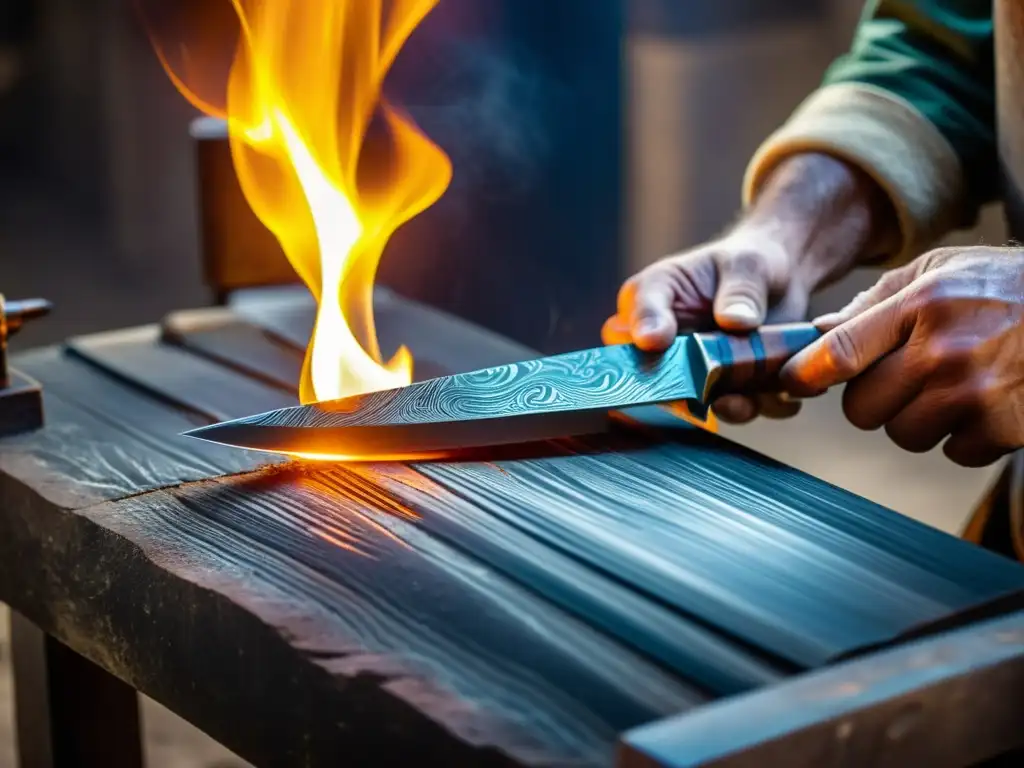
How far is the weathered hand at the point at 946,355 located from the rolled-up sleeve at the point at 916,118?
0.44 m

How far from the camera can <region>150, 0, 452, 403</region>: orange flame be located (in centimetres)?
159

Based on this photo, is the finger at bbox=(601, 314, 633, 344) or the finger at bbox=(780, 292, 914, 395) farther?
the finger at bbox=(601, 314, 633, 344)

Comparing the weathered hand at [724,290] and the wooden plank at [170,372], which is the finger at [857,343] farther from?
the wooden plank at [170,372]

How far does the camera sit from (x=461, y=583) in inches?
42.6

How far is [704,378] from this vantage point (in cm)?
140

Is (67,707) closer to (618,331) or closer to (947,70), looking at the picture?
(618,331)

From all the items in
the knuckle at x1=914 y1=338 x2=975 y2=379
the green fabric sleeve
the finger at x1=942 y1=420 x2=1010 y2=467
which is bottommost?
the finger at x1=942 y1=420 x2=1010 y2=467

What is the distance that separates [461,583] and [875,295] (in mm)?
687

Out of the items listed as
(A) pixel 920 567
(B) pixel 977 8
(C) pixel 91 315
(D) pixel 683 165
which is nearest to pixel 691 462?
(A) pixel 920 567

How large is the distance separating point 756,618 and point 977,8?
1.33m

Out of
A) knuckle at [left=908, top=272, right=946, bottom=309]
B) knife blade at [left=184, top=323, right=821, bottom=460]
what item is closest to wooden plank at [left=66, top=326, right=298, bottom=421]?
knife blade at [left=184, top=323, right=821, bottom=460]

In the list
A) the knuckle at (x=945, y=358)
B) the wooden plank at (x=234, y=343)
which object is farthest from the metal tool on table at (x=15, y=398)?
the knuckle at (x=945, y=358)

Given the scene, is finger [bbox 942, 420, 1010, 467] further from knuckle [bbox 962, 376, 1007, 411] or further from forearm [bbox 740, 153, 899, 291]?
forearm [bbox 740, 153, 899, 291]

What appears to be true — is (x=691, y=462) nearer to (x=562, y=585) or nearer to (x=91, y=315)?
(x=562, y=585)
